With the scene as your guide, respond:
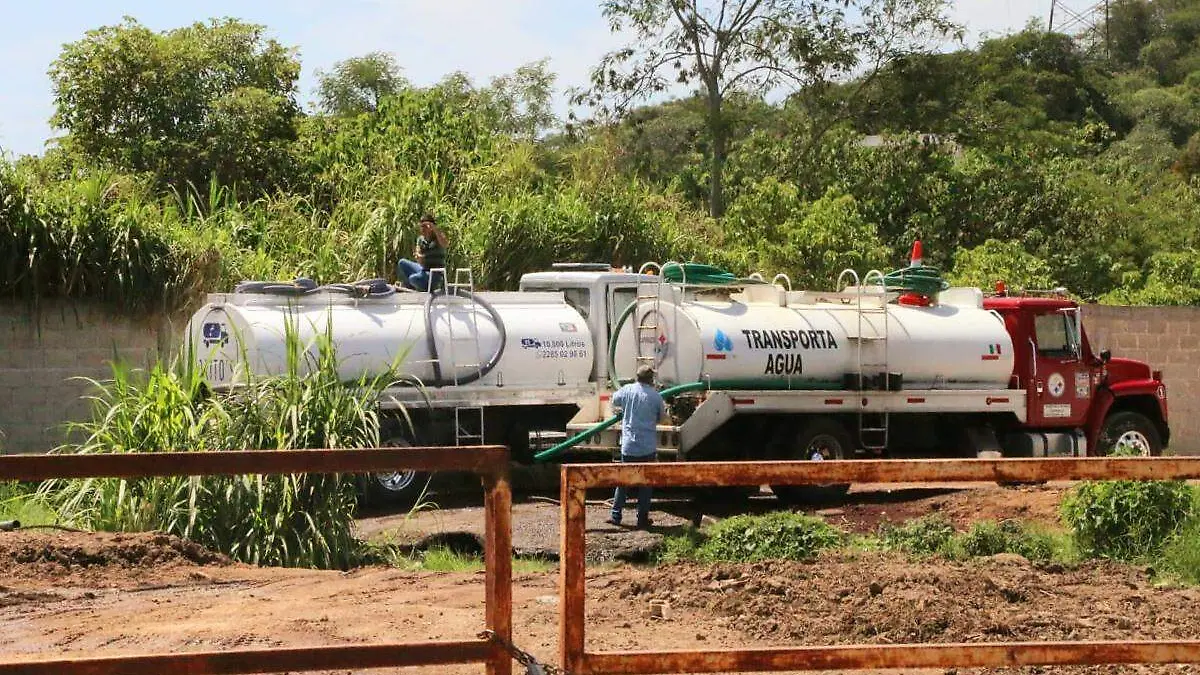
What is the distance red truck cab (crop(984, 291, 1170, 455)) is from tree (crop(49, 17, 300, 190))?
1382 centimetres

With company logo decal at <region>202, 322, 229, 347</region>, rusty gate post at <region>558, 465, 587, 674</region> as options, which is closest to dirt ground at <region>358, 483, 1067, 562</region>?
company logo decal at <region>202, 322, 229, 347</region>

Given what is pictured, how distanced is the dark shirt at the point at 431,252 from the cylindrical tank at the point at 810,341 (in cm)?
238

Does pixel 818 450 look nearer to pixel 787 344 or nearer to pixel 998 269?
pixel 787 344

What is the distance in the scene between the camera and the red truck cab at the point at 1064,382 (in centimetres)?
1828

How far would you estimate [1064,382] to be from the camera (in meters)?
18.5

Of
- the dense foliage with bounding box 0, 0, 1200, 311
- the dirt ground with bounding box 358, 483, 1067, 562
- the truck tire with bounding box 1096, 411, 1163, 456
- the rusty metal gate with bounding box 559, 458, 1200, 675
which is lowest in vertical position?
the dirt ground with bounding box 358, 483, 1067, 562

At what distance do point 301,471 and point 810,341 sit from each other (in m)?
12.5

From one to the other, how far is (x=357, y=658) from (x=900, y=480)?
1917mm

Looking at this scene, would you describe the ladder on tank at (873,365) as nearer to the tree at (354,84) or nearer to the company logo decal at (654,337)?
the company logo decal at (654,337)

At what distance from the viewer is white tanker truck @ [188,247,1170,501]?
16.4 metres

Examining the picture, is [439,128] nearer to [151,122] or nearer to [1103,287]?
[151,122]

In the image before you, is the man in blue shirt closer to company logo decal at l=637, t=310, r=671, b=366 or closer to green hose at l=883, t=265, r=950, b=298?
company logo decal at l=637, t=310, r=671, b=366

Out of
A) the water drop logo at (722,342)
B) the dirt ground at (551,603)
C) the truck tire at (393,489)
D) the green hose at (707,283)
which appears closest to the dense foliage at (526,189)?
the truck tire at (393,489)

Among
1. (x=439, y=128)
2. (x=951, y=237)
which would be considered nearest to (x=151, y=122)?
(x=439, y=128)
